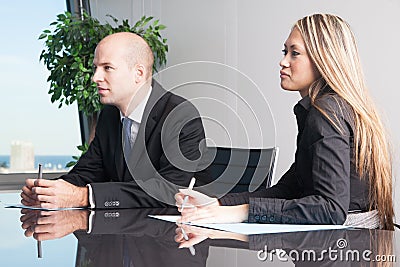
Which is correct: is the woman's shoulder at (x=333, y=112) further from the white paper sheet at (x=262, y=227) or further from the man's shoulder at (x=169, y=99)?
the man's shoulder at (x=169, y=99)

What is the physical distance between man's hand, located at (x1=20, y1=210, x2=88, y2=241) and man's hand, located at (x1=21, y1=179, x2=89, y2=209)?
2.2 inches

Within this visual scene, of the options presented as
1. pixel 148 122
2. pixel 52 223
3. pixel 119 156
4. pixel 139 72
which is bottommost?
pixel 52 223

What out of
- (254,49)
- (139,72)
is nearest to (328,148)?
(139,72)

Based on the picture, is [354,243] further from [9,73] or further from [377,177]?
[9,73]

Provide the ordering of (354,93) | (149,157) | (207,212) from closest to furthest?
(207,212) → (354,93) → (149,157)

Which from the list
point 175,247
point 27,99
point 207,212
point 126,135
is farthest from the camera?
point 27,99

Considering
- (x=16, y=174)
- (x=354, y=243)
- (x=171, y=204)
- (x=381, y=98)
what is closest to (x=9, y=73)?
(x=16, y=174)

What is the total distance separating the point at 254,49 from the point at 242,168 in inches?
85.6

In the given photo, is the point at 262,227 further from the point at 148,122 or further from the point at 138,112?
the point at 138,112

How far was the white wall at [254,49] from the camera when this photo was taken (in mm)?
4199

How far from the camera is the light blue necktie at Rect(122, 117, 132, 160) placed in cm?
265

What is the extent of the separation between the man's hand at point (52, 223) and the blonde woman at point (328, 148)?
29 cm

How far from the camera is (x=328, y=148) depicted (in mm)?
1776

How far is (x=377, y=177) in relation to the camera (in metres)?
1.86
